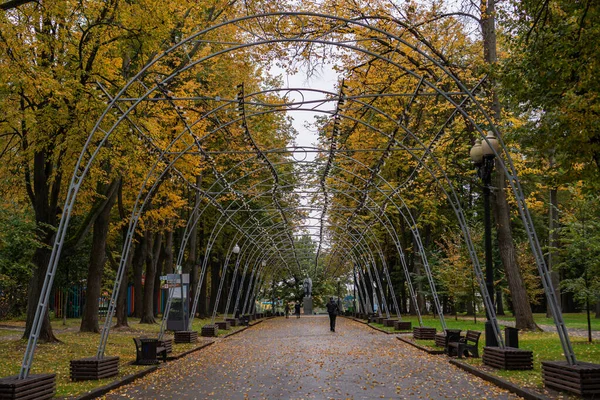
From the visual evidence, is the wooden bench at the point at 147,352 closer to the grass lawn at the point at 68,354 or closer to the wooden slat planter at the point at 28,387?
the grass lawn at the point at 68,354

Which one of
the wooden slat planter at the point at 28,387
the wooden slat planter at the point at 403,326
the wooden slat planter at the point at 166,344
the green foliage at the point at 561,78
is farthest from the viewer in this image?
the wooden slat planter at the point at 403,326

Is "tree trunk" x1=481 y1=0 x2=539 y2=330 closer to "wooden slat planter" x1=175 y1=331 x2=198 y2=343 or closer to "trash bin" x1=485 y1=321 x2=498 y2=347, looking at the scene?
"trash bin" x1=485 y1=321 x2=498 y2=347

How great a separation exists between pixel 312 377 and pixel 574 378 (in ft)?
16.8

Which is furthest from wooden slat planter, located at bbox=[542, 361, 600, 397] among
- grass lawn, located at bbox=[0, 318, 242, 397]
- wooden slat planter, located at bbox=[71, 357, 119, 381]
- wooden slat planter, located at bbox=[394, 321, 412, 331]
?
wooden slat planter, located at bbox=[394, 321, 412, 331]

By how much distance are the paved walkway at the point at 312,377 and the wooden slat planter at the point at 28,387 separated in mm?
1129

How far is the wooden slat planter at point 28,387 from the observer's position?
28.6 feet

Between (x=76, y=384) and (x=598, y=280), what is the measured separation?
14.6m

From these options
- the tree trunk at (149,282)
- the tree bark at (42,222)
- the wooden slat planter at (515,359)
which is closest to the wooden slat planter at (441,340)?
the wooden slat planter at (515,359)

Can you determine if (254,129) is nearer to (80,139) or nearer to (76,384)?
(80,139)

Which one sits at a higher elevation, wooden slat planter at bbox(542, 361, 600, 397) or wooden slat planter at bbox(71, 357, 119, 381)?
wooden slat planter at bbox(542, 361, 600, 397)

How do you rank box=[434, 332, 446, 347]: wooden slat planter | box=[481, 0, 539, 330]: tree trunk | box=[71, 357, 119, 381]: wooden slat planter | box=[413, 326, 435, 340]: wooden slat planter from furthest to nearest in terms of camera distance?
box=[413, 326, 435, 340]: wooden slat planter → box=[481, 0, 539, 330]: tree trunk → box=[434, 332, 446, 347]: wooden slat planter → box=[71, 357, 119, 381]: wooden slat planter

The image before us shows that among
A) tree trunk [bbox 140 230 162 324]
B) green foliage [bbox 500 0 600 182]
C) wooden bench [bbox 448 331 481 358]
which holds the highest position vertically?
green foliage [bbox 500 0 600 182]

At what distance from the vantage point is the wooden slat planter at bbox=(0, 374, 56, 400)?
872 centimetres

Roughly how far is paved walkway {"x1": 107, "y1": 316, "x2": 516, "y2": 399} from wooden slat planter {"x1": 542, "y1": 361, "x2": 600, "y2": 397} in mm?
739
